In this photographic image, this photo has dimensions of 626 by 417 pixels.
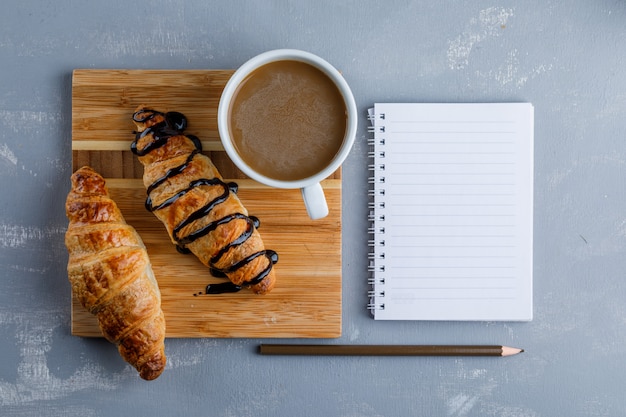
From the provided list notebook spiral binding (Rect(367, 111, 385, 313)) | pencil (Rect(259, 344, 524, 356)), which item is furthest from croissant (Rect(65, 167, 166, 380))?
notebook spiral binding (Rect(367, 111, 385, 313))

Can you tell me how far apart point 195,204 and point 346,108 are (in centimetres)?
37

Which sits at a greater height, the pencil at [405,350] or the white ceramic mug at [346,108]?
the white ceramic mug at [346,108]

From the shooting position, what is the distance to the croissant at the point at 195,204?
1136 millimetres

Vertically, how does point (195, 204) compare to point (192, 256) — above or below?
above

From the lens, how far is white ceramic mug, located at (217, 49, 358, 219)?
1.07 metres

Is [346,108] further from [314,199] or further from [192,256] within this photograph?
[192,256]

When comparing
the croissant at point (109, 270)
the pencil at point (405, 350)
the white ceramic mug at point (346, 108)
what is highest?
the white ceramic mug at point (346, 108)

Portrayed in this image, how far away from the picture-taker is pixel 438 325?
1.32 m

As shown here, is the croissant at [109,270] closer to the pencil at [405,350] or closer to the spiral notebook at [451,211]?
the pencil at [405,350]

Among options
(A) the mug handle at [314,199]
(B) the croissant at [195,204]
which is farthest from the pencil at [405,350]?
(A) the mug handle at [314,199]

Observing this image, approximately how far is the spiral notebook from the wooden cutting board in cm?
13

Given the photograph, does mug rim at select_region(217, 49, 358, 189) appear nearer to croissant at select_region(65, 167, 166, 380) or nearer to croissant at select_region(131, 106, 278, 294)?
croissant at select_region(131, 106, 278, 294)

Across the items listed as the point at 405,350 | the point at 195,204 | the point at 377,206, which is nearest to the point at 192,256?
the point at 195,204

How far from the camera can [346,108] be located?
1.10 metres
